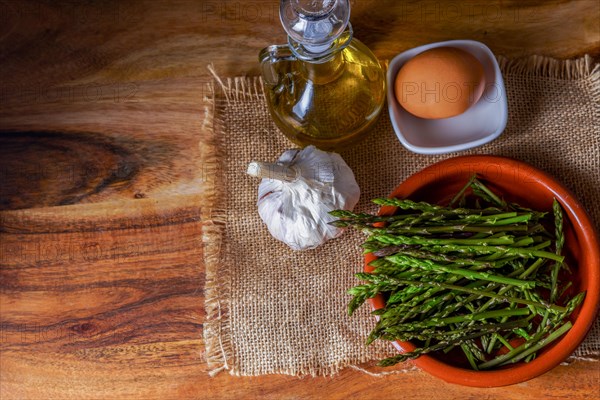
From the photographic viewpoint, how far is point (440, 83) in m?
0.89

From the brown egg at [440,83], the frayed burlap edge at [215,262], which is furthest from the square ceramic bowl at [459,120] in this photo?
the frayed burlap edge at [215,262]

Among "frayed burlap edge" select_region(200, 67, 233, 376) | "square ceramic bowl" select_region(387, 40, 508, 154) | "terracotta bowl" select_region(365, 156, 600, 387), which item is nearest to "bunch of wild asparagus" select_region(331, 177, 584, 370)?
"terracotta bowl" select_region(365, 156, 600, 387)

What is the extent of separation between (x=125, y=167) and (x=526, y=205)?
0.69 metres

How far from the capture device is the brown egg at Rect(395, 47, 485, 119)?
892mm

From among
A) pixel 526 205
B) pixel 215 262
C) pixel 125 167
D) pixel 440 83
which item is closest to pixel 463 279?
pixel 526 205

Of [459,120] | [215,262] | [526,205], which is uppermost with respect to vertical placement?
[459,120]

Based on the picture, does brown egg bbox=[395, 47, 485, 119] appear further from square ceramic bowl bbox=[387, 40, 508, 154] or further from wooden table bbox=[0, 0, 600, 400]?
wooden table bbox=[0, 0, 600, 400]

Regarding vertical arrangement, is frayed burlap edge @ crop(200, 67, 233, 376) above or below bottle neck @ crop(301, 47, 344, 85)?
below

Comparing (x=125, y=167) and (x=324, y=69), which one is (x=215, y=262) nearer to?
(x=125, y=167)

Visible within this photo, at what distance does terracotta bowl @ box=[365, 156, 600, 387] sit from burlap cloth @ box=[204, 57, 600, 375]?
3.2 inches

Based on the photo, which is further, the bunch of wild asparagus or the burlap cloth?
the burlap cloth

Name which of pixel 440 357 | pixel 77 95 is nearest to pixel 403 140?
pixel 440 357

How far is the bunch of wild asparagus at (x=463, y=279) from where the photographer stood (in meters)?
0.87

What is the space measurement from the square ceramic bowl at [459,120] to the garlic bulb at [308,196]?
0.41 ft
